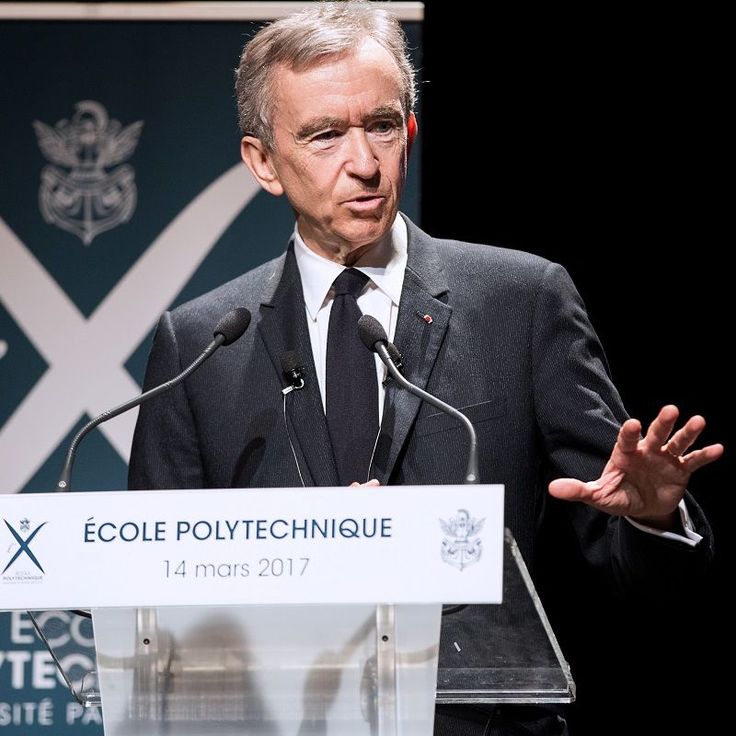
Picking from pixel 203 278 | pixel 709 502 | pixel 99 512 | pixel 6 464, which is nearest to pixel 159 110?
pixel 203 278

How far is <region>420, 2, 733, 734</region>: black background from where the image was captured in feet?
11.0

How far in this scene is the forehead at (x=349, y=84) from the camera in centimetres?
223

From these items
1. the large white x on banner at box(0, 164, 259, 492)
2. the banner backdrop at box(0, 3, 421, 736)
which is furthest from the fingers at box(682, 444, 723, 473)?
the large white x on banner at box(0, 164, 259, 492)

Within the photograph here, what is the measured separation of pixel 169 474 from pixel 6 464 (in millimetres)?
1268

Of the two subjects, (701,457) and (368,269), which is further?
(368,269)

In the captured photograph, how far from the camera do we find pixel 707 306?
3.41 metres

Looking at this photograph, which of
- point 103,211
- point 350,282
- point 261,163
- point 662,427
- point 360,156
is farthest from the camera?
point 103,211

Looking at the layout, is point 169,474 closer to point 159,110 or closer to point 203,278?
point 203,278

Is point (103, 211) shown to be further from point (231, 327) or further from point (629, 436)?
point (629, 436)

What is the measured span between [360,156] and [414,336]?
Result: 1.12 feet

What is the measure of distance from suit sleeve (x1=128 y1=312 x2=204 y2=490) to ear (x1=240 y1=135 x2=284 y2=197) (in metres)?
0.34

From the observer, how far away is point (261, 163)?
2.47 meters

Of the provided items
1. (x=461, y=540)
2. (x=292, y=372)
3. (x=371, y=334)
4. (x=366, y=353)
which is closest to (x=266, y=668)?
(x=461, y=540)

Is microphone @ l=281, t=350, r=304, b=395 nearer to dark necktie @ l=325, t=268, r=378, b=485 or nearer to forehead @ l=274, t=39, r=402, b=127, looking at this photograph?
dark necktie @ l=325, t=268, r=378, b=485
